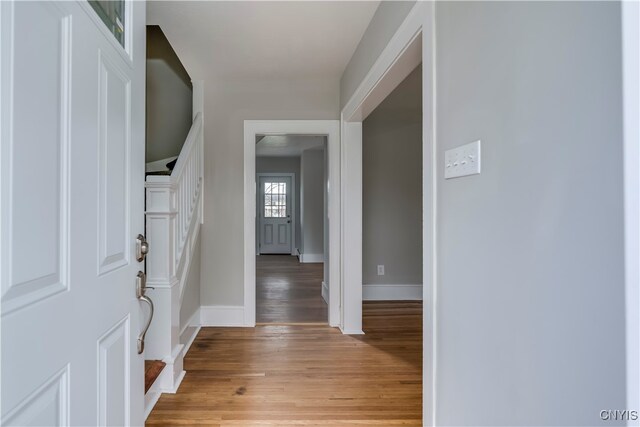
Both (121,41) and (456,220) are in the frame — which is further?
(456,220)

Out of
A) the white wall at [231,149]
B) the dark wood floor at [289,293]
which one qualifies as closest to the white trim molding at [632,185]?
the white wall at [231,149]

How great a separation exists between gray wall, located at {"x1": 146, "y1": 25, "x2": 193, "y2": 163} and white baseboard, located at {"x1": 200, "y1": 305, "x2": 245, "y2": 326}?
1.58 metres

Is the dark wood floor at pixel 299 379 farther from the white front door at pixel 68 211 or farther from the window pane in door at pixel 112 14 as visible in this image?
the window pane in door at pixel 112 14

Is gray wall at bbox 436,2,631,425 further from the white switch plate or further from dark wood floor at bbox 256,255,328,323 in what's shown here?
dark wood floor at bbox 256,255,328,323

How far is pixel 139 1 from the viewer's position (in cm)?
108

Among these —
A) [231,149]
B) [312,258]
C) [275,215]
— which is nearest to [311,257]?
[312,258]

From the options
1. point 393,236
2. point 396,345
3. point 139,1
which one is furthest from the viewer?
point 393,236

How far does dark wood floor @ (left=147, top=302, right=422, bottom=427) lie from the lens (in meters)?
1.90

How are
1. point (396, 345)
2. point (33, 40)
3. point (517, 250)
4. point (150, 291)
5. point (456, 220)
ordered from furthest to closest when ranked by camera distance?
1. point (396, 345)
2. point (150, 291)
3. point (456, 220)
4. point (517, 250)
5. point (33, 40)

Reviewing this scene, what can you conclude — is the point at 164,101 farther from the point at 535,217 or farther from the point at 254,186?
the point at 535,217

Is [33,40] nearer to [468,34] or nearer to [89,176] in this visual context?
[89,176]

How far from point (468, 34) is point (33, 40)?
1.16 metres

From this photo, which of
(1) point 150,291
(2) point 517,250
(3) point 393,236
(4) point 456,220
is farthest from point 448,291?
(3) point 393,236

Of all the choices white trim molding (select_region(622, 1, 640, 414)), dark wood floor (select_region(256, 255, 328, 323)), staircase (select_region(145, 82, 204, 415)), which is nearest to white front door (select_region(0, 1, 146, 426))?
white trim molding (select_region(622, 1, 640, 414))
